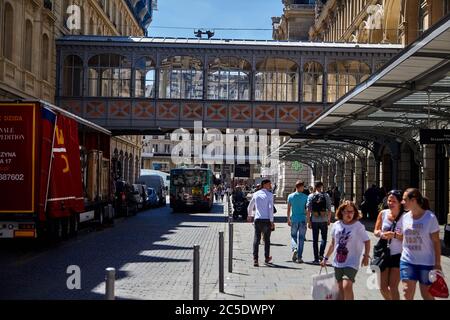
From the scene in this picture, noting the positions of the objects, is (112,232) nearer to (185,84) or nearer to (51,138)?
(51,138)

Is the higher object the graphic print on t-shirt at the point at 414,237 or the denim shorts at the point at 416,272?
the graphic print on t-shirt at the point at 414,237

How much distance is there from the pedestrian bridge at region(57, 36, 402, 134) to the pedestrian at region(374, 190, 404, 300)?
26.9 metres

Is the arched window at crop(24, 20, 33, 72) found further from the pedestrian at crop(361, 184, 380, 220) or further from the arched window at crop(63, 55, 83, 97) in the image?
the pedestrian at crop(361, 184, 380, 220)

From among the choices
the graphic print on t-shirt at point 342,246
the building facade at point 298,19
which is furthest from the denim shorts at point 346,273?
the building facade at point 298,19

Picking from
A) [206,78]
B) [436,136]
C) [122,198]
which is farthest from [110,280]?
[206,78]

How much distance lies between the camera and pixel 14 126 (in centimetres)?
1586

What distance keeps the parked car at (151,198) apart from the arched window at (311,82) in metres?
12.8

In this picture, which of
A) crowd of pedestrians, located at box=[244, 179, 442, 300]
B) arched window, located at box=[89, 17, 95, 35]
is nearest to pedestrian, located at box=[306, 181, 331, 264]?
crowd of pedestrians, located at box=[244, 179, 442, 300]

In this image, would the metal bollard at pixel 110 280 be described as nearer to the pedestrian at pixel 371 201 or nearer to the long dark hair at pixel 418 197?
the long dark hair at pixel 418 197

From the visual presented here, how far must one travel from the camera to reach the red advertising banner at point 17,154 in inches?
619

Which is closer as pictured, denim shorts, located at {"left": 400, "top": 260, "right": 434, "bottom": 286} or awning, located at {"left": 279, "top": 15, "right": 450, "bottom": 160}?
denim shorts, located at {"left": 400, "top": 260, "right": 434, "bottom": 286}

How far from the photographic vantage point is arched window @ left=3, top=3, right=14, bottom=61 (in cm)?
2912

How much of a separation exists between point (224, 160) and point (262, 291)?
249 feet
